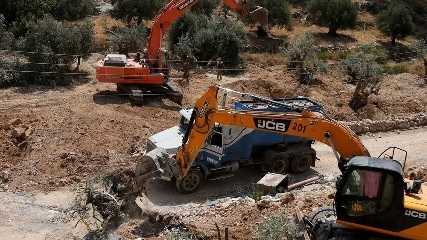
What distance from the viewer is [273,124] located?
1445 cm

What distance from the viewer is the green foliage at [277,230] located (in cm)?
1165

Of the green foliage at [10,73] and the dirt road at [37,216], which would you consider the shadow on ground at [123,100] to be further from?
the dirt road at [37,216]

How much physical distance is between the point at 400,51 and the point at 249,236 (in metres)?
24.9

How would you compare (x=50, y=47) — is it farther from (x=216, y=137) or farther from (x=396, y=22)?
(x=396, y=22)

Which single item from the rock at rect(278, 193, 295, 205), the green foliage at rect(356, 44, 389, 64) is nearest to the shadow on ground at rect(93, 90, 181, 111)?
the rock at rect(278, 193, 295, 205)

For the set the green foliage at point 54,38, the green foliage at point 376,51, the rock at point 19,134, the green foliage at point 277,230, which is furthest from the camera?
the green foliage at point 376,51

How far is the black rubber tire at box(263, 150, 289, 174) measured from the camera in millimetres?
17422

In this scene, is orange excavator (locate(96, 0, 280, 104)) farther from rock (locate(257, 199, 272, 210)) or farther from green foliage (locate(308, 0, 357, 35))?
green foliage (locate(308, 0, 357, 35))

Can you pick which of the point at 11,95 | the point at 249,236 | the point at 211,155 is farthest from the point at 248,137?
the point at 11,95

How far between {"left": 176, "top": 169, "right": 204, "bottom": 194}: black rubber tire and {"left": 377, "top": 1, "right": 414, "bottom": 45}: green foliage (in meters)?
23.9

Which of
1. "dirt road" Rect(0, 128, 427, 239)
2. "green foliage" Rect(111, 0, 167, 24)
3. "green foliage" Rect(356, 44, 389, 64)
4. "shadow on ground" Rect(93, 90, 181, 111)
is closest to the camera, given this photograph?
"dirt road" Rect(0, 128, 427, 239)

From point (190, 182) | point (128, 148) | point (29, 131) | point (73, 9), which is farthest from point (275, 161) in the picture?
point (73, 9)

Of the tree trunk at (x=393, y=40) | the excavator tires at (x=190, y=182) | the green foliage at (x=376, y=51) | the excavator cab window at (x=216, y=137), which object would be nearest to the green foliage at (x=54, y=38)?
the excavator cab window at (x=216, y=137)

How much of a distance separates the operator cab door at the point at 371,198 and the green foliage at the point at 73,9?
24.4 metres
